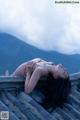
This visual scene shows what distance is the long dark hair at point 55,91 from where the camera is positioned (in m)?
6.60

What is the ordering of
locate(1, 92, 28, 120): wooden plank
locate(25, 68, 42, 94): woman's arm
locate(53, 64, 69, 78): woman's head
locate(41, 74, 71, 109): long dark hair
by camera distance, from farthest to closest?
locate(53, 64, 69, 78): woman's head
locate(41, 74, 71, 109): long dark hair
locate(25, 68, 42, 94): woman's arm
locate(1, 92, 28, 120): wooden plank

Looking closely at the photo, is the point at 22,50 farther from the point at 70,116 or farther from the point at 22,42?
the point at 70,116

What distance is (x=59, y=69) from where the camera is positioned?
685 centimetres

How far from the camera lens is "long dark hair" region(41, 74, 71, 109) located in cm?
660

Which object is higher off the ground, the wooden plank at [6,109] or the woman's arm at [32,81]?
the woman's arm at [32,81]

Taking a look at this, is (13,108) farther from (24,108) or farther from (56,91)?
(56,91)

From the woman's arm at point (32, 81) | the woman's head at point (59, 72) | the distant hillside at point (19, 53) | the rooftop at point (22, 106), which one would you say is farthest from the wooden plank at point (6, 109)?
the distant hillside at point (19, 53)

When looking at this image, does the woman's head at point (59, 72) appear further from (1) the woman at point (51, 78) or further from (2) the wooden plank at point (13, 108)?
(2) the wooden plank at point (13, 108)

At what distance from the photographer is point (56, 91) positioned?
668cm

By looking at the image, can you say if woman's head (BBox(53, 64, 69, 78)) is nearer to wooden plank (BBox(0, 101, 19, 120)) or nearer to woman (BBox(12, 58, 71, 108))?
woman (BBox(12, 58, 71, 108))

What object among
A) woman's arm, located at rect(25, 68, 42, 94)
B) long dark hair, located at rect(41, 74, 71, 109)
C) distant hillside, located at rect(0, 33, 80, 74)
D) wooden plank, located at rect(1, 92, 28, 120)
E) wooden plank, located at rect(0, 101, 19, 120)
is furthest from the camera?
distant hillside, located at rect(0, 33, 80, 74)

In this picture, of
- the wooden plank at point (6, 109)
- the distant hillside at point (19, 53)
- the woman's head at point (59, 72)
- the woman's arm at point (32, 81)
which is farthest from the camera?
the distant hillside at point (19, 53)

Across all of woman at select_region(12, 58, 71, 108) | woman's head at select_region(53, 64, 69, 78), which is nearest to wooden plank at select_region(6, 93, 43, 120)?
woman at select_region(12, 58, 71, 108)

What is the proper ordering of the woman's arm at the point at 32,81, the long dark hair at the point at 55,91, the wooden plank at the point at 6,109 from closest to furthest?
the wooden plank at the point at 6,109
the woman's arm at the point at 32,81
the long dark hair at the point at 55,91
